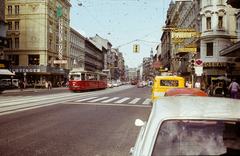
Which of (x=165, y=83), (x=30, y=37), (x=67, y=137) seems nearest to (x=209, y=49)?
(x=165, y=83)

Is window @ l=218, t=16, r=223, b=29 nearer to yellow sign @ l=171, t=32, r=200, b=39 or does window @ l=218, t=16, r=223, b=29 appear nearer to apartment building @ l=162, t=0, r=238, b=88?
apartment building @ l=162, t=0, r=238, b=88

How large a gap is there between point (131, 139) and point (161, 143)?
3.68 meters

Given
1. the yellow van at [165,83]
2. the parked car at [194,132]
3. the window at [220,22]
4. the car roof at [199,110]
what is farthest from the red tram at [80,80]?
the parked car at [194,132]

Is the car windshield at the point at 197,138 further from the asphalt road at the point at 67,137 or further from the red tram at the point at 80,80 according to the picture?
the red tram at the point at 80,80

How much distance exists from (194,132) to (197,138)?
7 cm

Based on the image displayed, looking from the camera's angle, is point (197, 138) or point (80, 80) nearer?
point (197, 138)

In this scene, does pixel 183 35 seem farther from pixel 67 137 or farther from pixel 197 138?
pixel 197 138

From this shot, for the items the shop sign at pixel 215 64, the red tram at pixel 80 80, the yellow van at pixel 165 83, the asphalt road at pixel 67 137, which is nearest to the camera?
the asphalt road at pixel 67 137

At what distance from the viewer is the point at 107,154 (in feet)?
14.1

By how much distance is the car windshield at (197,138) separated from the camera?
180 centimetres

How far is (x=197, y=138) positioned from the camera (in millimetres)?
1887

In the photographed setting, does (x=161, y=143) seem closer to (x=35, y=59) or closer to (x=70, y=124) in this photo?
(x=70, y=124)

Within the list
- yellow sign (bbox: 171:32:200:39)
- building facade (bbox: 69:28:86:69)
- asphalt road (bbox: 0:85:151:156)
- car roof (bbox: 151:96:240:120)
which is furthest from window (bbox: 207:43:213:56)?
building facade (bbox: 69:28:86:69)

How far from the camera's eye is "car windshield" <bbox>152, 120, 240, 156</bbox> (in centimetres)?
180
